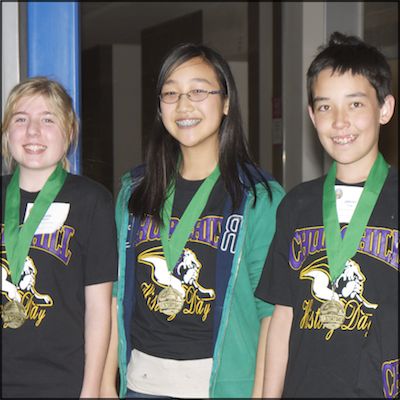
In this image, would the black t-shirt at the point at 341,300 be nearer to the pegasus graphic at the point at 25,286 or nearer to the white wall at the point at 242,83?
the pegasus graphic at the point at 25,286

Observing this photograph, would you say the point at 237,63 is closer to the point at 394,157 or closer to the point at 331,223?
the point at 394,157

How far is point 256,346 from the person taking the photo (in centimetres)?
240

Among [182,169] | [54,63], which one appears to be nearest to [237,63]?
[54,63]

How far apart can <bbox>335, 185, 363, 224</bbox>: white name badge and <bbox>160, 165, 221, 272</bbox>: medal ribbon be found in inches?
16.6

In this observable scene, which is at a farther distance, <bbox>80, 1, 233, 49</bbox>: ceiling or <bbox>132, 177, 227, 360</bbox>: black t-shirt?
<bbox>80, 1, 233, 49</bbox>: ceiling

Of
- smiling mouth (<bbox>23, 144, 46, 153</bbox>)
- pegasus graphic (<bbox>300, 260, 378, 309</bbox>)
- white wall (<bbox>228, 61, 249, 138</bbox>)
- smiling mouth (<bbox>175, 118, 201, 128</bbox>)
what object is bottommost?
pegasus graphic (<bbox>300, 260, 378, 309</bbox>)

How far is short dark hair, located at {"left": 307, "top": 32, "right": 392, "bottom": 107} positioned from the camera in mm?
2256

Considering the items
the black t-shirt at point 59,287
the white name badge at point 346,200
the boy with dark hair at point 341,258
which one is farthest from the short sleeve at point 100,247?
the white name badge at point 346,200

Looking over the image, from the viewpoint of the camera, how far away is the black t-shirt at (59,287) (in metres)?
2.28

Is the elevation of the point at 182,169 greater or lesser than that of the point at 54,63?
lesser

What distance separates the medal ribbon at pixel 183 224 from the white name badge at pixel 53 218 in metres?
0.31

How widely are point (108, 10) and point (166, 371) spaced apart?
23.0ft

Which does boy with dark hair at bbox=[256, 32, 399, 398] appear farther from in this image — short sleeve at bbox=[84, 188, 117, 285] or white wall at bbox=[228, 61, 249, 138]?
white wall at bbox=[228, 61, 249, 138]

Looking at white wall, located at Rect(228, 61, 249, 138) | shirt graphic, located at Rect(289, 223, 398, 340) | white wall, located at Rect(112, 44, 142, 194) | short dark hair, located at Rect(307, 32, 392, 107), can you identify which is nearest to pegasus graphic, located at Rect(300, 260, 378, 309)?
shirt graphic, located at Rect(289, 223, 398, 340)
